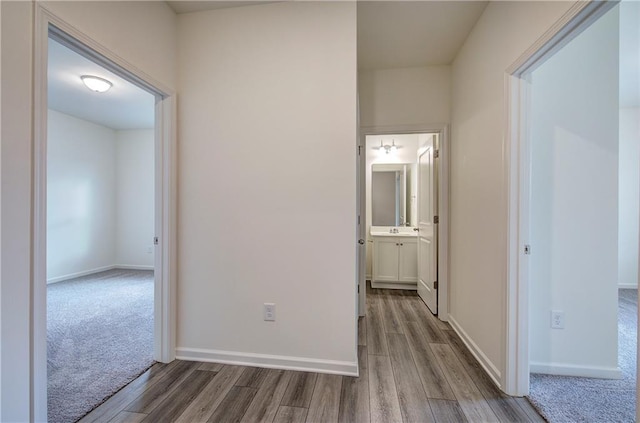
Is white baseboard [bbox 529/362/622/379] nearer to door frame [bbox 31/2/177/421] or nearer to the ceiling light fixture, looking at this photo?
door frame [bbox 31/2/177/421]

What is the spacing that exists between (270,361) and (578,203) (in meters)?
2.39

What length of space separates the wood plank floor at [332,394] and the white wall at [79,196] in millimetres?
3770

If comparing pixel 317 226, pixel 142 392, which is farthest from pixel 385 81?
pixel 142 392

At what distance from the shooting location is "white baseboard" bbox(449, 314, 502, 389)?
1701 millimetres

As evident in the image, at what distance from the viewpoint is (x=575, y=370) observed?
177 cm

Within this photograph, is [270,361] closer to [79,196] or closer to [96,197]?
[79,196]

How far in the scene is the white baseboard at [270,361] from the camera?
5.88 ft

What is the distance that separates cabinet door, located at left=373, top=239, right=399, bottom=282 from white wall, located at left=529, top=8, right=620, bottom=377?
195 centimetres

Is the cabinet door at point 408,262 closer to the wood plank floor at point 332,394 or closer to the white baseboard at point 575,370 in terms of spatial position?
the wood plank floor at point 332,394

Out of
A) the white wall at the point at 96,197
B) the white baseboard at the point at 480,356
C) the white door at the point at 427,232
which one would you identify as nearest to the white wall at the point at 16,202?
the white baseboard at the point at 480,356

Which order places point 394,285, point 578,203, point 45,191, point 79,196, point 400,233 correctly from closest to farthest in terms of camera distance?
point 45,191 → point 578,203 → point 394,285 → point 400,233 → point 79,196

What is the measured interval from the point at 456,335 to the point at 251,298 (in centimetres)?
188

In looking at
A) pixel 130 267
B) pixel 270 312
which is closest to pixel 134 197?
pixel 130 267

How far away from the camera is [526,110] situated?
1.56 metres
